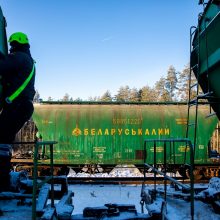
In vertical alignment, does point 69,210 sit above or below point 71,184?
above

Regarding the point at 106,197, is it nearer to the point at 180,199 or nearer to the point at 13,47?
the point at 180,199

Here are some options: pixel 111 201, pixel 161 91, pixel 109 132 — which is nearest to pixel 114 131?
pixel 109 132

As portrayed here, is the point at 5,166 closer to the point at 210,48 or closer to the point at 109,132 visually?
the point at 210,48

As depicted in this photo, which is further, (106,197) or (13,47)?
(106,197)

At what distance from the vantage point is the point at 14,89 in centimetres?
401

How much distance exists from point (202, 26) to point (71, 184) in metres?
8.58

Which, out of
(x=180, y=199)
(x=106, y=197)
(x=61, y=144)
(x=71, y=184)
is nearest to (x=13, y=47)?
(x=180, y=199)

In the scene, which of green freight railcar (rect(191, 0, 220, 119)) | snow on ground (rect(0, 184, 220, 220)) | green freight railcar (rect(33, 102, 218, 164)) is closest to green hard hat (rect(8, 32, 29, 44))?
snow on ground (rect(0, 184, 220, 220))

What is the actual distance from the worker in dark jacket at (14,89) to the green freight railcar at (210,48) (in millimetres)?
2731

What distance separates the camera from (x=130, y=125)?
44.9ft

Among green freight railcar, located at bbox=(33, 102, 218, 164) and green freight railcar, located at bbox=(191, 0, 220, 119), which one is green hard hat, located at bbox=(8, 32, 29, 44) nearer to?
green freight railcar, located at bbox=(191, 0, 220, 119)

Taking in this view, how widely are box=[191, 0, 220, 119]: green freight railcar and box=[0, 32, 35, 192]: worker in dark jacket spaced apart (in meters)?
2.73

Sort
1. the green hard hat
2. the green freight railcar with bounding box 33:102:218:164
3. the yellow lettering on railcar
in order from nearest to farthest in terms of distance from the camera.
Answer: the green hard hat, the green freight railcar with bounding box 33:102:218:164, the yellow lettering on railcar

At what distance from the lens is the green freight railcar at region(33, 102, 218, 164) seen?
1346 centimetres
